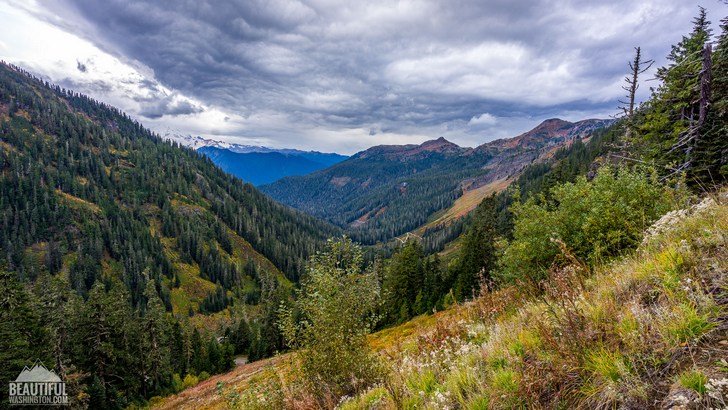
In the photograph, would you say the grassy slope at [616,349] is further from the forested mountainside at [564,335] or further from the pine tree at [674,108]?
the pine tree at [674,108]

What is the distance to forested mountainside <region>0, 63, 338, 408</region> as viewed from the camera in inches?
1414

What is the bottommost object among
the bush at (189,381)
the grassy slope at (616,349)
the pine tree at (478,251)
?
the bush at (189,381)

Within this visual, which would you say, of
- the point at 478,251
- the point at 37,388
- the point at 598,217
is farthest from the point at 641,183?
the point at 37,388

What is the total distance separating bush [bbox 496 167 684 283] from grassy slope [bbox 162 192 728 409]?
4832 millimetres

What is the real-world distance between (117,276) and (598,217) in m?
163

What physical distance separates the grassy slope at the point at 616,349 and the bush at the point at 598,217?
4.83 m

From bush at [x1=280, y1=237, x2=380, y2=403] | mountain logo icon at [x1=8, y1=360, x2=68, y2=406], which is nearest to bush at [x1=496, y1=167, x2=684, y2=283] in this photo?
bush at [x1=280, y1=237, x2=380, y2=403]

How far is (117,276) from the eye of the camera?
129125 mm

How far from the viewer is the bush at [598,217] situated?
508 inches

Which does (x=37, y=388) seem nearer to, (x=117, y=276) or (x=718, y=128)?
A: (x=718, y=128)

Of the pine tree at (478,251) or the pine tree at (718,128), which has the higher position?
the pine tree at (718,128)

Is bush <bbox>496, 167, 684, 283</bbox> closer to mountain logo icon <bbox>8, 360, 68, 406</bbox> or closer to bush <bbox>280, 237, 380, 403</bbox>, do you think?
bush <bbox>280, 237, 380, 403</bbox>

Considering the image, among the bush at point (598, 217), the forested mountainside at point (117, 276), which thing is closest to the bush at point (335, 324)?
the forested mountainside at point (117, 276)

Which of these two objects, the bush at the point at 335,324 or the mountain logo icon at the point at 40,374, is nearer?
the bush at the point at 335,324
